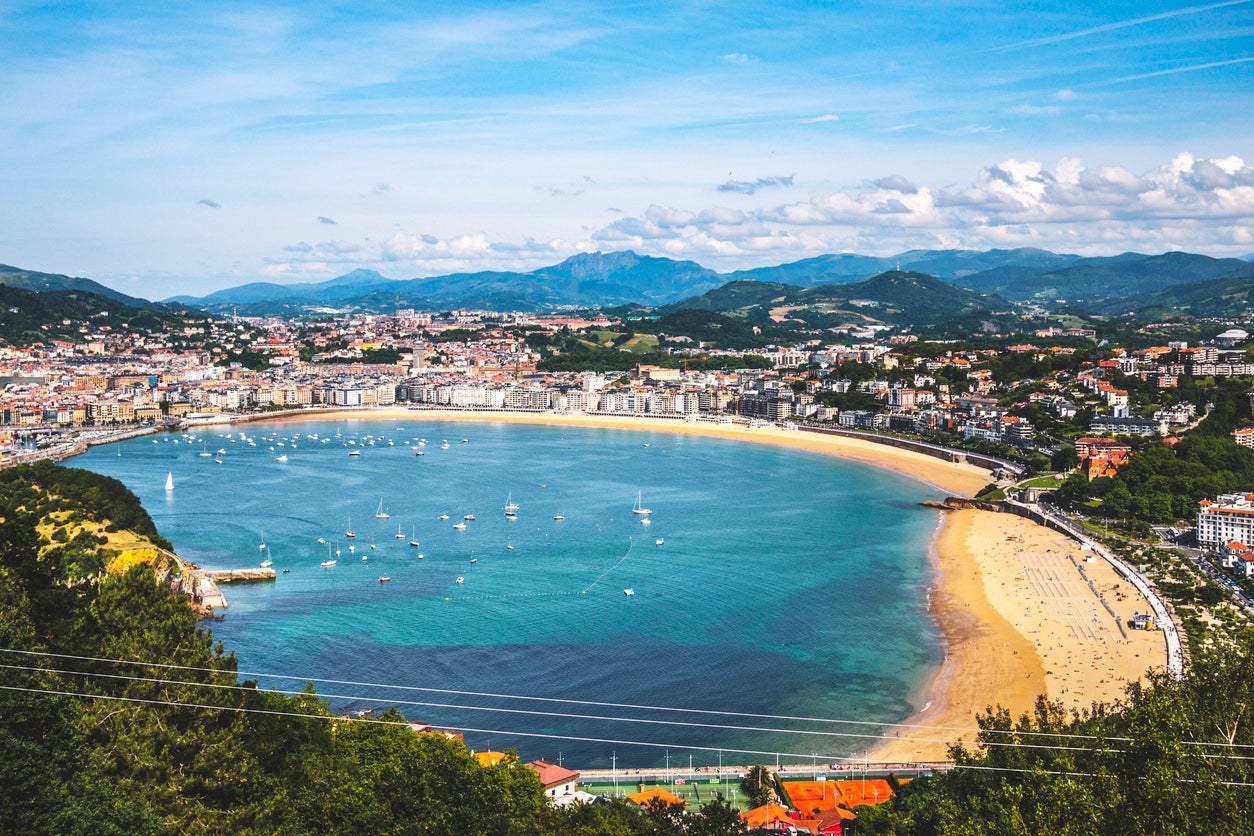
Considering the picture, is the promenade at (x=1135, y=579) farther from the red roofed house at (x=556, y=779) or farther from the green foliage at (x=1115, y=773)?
the red roofed house at (x=556, y=779)

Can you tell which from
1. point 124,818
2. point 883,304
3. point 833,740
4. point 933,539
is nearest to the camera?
point 124,818

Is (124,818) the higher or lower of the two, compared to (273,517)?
higher

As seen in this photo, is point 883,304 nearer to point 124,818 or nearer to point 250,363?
point 250,363

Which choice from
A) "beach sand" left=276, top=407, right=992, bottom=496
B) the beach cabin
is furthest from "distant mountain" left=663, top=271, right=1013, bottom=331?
the beach cabin

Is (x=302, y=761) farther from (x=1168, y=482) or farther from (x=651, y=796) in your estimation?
(x=1168, y=482)

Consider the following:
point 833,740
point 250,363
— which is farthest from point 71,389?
point 833,740

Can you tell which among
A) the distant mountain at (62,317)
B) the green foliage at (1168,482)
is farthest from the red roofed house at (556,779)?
the distant mountain at (62,317)

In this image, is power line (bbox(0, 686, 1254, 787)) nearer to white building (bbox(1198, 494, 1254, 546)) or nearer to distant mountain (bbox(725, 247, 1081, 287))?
white building (bbox(1198, 494, 1254, 546))

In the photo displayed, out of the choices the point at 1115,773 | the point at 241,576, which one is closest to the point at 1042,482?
the point at 241,576
